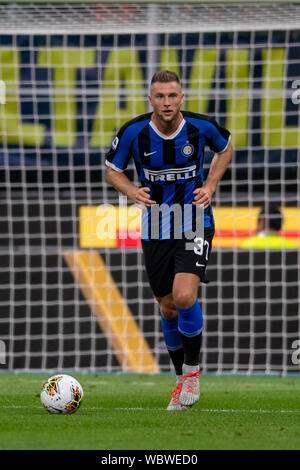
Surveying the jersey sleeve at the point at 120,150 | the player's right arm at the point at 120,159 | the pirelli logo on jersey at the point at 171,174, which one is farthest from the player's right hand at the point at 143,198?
the jersey sleeve at the point at 120,150

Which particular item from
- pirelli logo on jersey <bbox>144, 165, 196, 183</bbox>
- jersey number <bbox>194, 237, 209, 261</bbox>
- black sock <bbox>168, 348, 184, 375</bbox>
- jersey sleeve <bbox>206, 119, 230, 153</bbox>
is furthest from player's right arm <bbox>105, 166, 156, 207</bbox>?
black sock <bbox>168, 348, 184, 375</bbox>

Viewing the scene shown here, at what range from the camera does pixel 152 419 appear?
582 cm

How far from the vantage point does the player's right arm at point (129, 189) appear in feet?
20.6

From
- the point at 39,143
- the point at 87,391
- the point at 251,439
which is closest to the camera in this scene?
the point at 251,439

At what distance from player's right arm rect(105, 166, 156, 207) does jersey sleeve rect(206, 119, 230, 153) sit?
57 centimetres

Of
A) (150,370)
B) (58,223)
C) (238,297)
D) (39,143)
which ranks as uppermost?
(39,143)

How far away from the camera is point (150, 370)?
10.5m

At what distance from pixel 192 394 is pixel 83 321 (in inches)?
170

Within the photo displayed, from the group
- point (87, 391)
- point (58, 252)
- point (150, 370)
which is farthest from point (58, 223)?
point (87, 391)

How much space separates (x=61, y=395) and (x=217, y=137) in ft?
6.59

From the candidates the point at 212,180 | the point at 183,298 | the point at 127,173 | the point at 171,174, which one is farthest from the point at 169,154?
the point at 127,173

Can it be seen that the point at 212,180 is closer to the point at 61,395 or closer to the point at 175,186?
the point at 175,186

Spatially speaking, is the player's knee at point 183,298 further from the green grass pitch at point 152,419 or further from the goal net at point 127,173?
the goal net at point 127,173

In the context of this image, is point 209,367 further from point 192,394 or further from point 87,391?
point 192,394
